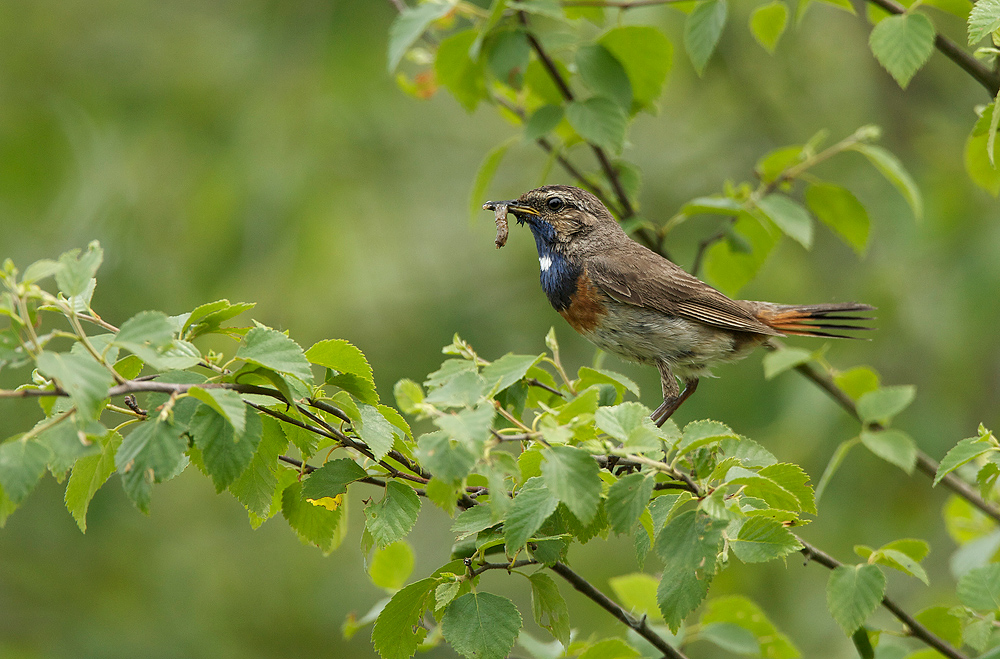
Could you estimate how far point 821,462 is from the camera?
21.4 feet

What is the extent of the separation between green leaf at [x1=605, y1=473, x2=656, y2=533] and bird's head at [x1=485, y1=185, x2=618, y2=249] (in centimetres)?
273

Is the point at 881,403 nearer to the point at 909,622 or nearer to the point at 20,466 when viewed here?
the point at 909,622

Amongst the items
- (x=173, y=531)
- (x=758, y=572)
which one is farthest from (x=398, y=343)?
(x=758, y=572)

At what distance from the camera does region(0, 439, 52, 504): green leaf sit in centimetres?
158

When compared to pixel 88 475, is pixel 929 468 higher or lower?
lower

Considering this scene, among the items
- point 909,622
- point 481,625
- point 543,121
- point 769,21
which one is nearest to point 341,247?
point 543,121

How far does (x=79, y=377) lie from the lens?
1584 mm

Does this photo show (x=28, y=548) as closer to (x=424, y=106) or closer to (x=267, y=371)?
(x=424, y=106)

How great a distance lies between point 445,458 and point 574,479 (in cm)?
29

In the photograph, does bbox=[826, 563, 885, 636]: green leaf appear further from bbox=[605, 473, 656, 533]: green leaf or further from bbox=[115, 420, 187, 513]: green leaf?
bbox=[115, 420, 187, 513]: green leaf

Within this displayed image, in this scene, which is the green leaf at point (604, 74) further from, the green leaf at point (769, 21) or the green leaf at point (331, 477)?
the green leaf at point (331, 477)

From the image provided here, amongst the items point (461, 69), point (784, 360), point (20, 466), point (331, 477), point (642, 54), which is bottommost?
point (784, 360)

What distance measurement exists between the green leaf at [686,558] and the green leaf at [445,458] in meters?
0.52

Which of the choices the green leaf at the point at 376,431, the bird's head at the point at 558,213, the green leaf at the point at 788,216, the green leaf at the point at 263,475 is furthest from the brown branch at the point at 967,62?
the green leaf at the point at 263,475
